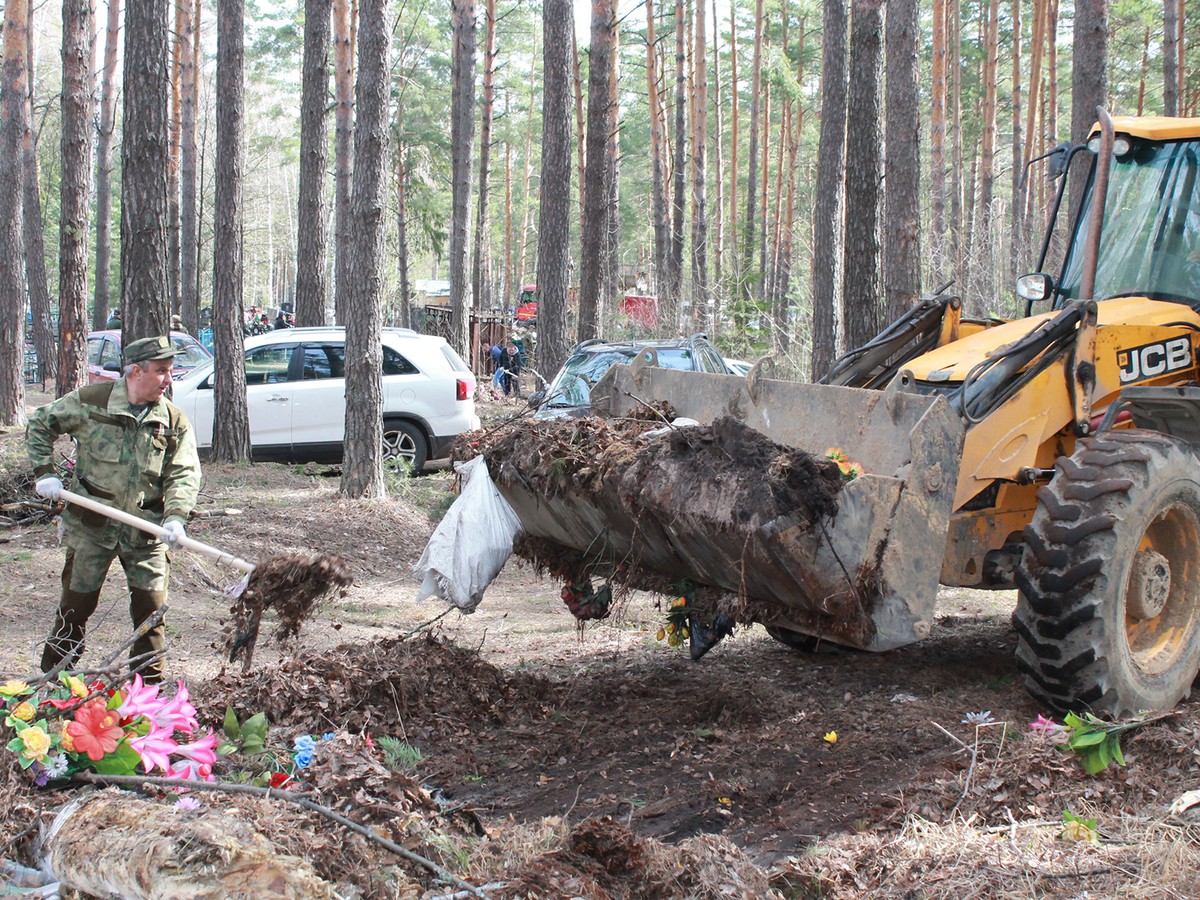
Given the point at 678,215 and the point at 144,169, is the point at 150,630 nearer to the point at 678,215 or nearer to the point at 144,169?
the point at 144,169

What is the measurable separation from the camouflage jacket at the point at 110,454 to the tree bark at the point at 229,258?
25.9ft

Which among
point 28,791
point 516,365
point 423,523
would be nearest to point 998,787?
point 28,791

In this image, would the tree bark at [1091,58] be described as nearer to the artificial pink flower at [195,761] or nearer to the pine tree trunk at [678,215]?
the artificial pink flower at [195,761]

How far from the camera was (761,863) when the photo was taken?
163 inches

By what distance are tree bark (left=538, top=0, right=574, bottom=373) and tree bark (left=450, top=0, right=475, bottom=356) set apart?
323 inches

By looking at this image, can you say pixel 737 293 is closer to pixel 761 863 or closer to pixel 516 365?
pixel 516 365

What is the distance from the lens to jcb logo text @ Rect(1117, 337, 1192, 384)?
230 inches

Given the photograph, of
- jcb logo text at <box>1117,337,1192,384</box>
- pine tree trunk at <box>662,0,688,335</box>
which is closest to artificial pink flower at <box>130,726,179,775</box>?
jcb logo text at <box>1117,337,1192,384</box>

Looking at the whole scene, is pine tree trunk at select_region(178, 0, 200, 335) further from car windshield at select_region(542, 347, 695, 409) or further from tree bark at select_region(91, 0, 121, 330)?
car windshield at select_region(542, 347, 695, 409)

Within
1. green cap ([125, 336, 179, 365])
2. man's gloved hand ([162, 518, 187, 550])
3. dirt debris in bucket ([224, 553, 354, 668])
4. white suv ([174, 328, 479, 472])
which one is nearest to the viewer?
man's gloved hand ([162, 518, 187, 550])

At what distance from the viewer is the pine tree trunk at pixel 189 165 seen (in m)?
27.5

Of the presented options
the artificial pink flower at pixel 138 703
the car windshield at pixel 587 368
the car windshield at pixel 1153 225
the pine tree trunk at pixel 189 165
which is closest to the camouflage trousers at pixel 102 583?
the artificial pink flower at pixel 138 703

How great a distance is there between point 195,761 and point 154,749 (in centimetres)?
22

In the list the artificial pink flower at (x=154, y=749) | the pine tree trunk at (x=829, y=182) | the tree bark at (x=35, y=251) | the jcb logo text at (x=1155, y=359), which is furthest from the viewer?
the tree bark at (x=35, y=251)
